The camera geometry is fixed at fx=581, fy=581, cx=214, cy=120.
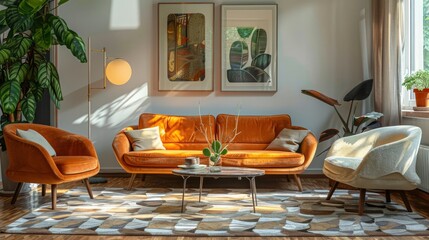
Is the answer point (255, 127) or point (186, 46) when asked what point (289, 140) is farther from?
A: point (186, 46)

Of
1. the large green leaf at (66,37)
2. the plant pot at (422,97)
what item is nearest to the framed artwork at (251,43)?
the plant pot at (422,97)

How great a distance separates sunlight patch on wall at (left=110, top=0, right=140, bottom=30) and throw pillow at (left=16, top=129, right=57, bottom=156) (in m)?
2.38

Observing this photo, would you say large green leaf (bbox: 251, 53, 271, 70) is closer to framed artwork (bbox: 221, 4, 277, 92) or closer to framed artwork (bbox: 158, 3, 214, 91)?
framed artwork (bbox: 221, 4, 277, 92)

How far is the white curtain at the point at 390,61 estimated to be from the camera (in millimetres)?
6332

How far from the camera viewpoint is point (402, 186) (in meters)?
4.90

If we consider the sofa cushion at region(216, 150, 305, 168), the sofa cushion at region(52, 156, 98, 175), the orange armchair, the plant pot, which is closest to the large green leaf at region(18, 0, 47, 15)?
the orange armchair

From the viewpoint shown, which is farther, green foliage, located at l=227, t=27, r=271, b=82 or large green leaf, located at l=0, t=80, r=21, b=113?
green foliage, located at l=227, t=27, r=271, b=82

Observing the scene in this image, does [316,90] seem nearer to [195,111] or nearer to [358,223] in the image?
[195,111]

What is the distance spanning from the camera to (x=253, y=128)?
703 cm

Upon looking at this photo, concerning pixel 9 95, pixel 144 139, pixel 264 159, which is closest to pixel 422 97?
pixel 264 159

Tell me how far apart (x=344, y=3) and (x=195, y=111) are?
7.61 feet

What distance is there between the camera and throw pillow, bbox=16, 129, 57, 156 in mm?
5305

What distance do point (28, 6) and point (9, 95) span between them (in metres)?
0.87

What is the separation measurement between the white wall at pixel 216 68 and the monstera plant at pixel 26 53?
55.3 inches
